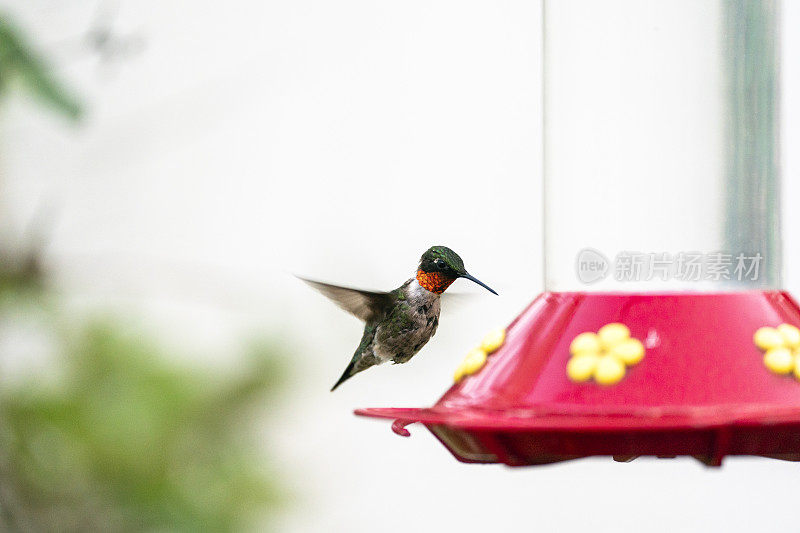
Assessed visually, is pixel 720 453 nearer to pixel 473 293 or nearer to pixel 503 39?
pixel 473 293

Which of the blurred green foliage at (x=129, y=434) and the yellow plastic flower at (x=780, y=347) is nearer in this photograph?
the yellow plastic flower at (x=780, y=347)

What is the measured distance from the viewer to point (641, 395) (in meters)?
1.28

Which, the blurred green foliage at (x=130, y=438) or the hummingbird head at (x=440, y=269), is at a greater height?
the hummingbird head at (x=440, y=269)

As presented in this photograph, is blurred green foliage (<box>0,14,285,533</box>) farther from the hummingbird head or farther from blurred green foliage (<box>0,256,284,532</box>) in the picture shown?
the hummingbird head

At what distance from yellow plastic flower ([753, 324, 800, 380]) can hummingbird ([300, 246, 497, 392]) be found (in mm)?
759

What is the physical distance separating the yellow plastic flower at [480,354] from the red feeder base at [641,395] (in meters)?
0.02

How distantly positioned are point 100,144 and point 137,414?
1.35 metres

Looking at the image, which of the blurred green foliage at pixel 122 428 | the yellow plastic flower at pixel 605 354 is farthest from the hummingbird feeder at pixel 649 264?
the blurred green foliage at pixel 122 428

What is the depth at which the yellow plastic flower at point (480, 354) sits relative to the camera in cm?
157

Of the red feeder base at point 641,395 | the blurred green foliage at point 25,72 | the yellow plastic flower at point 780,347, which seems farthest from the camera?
the blurred green foliage at point 25,72

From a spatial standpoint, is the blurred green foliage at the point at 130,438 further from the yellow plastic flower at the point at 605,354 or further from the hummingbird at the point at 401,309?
the yellow plastic flower at the point at 605,354

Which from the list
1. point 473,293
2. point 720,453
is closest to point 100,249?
point 473,293

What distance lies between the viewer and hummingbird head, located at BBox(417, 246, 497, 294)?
6.53ft

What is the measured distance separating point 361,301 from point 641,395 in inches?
43.1
